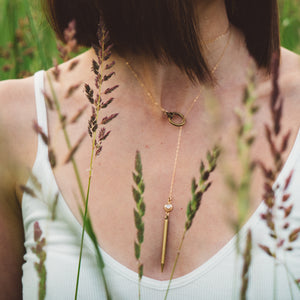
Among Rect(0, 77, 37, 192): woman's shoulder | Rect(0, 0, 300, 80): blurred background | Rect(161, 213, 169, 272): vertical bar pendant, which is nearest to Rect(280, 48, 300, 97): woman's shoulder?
Rect(0, 0, 300, 80): blurred background

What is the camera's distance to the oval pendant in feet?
4.31

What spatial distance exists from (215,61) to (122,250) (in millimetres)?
637

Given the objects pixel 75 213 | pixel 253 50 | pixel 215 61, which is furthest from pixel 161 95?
pixel 75 213

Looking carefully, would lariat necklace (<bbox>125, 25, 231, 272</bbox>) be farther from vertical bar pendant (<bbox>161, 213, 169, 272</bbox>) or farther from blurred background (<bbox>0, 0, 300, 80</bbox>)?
blurred background (<bbox>0, 0, 300, 80</bbox>)

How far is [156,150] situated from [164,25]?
1.14 ft

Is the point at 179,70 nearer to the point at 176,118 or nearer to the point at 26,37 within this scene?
the point at 176,118

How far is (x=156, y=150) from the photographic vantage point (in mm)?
1283

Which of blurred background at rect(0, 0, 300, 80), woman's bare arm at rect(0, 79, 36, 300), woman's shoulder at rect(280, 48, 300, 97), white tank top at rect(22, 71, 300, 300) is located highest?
blurred background at rect(0, 0, 300, 80)

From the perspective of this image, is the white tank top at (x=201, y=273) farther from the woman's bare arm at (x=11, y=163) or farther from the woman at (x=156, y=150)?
the woman's bare arm at (x=11, y=163)

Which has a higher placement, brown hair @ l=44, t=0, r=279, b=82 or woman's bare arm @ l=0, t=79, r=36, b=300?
brown hair @ l=44, t=0, r=279, b=82

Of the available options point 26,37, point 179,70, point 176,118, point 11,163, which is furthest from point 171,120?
point 26,37

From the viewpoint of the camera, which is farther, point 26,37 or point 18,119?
point 26,37

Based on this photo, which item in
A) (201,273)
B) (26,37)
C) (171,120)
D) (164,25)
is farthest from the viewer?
(26,37)

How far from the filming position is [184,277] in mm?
1094
